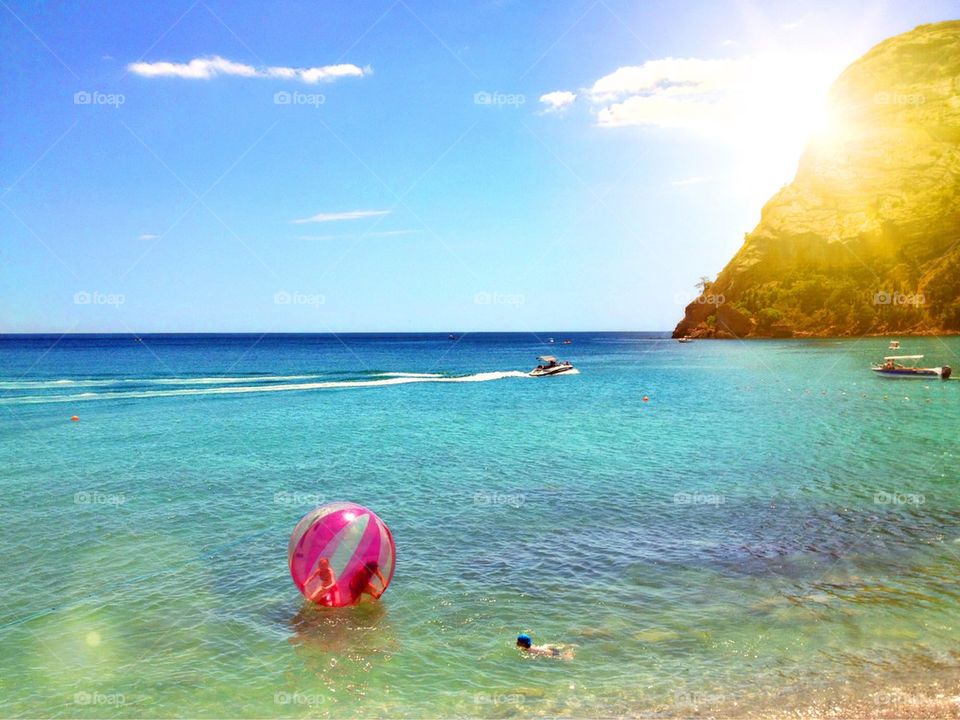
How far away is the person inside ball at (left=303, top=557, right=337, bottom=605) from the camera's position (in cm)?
1054

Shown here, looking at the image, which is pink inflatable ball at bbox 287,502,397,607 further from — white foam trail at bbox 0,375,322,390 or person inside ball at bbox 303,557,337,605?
white foam trail at bbox 0,375,322,390

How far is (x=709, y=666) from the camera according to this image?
905 cm

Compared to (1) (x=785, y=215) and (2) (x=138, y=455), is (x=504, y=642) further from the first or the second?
(1) (x=785, y=215)

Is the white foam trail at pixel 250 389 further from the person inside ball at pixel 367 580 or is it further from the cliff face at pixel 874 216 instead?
the cliff face at pixel 874 216

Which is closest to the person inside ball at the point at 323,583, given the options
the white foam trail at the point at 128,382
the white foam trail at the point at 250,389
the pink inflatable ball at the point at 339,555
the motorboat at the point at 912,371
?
the pink inflatable ball at the point at 339,555

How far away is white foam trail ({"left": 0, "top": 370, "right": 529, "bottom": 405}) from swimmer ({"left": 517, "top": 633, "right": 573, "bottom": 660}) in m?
48.2

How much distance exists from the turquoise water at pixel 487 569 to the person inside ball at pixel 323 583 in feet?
1.05

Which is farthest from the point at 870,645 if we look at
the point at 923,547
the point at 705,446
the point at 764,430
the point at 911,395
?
the point at 911,395

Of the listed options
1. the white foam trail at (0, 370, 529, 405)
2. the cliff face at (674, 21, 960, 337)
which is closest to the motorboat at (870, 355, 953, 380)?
the white foam trail at (0, 370, 529, 405)

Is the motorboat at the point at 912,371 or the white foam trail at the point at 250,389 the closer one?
the white foam trail at the point at 250,389

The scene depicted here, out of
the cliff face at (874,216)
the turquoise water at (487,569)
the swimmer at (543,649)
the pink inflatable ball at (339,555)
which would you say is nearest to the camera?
the turquoise water at (487,569)

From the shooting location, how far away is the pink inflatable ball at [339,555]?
1052 cm

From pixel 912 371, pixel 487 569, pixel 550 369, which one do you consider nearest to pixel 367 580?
pixel 487 569

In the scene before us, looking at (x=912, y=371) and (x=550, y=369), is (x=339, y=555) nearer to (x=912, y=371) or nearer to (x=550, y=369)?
(x=912, y=371)
